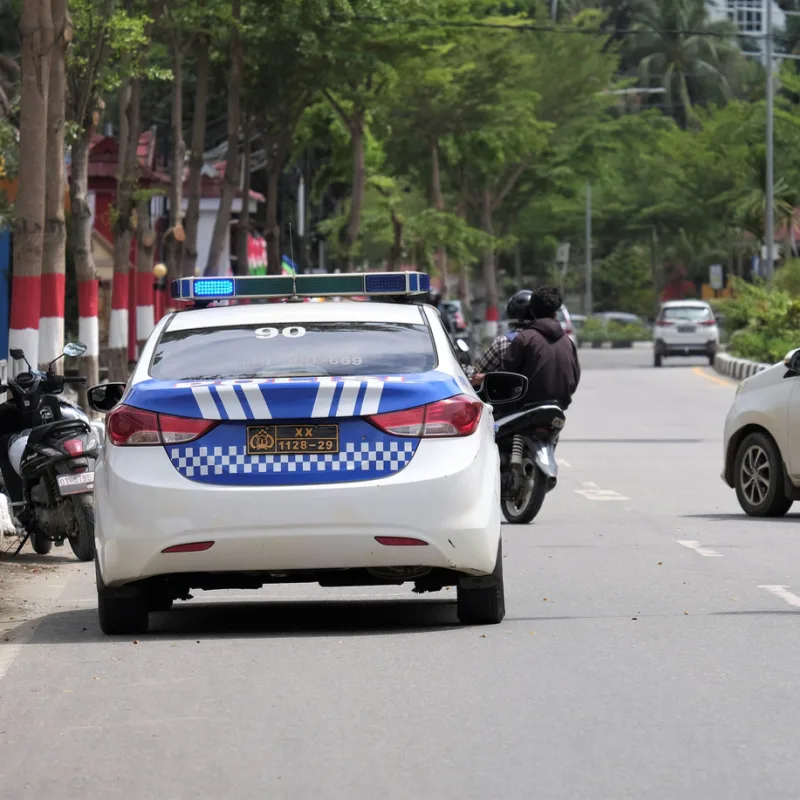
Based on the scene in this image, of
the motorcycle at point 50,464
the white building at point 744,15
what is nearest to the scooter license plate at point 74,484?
the motorcycle at point 50,464

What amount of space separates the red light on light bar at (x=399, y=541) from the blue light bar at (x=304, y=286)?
1634 millimetres

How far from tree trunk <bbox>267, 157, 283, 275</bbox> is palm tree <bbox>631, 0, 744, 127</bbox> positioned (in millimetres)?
63098

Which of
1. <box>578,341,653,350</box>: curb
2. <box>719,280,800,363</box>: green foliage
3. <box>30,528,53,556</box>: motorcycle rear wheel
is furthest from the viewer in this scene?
<box>578,341,653,350</box>: curb

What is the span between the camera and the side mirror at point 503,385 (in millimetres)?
10898

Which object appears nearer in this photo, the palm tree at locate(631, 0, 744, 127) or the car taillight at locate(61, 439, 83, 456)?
the car taillight at locate(61, 439, 83, 456)

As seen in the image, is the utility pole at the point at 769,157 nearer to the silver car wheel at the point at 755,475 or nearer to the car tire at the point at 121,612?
the silver car wheel at the point at 755,475

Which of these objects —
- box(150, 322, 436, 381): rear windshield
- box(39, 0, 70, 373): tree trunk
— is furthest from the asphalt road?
box(39, 0, 70, 373): tree trunk

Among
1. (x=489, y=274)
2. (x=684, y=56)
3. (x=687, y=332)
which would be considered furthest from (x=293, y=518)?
(x=684, y=56)

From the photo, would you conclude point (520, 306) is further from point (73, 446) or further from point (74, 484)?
point (74, 484)

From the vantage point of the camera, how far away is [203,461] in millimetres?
8812

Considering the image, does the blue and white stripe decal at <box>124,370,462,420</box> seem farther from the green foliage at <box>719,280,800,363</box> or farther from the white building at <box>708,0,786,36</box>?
the white building at <box>708,0,786,36</box>

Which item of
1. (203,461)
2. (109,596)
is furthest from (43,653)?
(203,461)

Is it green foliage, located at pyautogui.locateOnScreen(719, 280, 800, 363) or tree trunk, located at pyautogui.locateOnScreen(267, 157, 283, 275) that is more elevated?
tree trunk, located at pyautogui.locateOnScreen(267, 157, 283, 275)

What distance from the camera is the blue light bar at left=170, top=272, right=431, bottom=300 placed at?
10094mm
